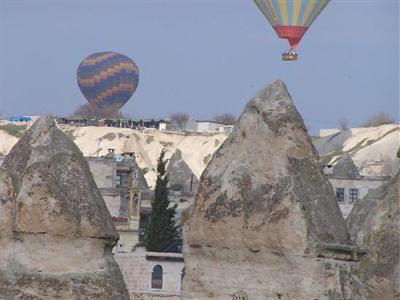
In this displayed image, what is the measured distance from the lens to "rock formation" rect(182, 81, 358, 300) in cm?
858

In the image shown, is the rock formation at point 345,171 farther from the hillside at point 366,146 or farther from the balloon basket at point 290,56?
the hillside at point 366,146

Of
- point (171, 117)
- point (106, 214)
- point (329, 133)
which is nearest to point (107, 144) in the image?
point (329, 133)

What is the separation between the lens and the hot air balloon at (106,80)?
91250 millimetres

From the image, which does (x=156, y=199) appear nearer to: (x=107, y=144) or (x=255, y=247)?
(x=255, y=247)

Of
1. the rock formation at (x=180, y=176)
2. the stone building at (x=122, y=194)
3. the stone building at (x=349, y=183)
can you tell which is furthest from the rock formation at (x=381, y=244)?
the rock formation at (x=180, y=176)

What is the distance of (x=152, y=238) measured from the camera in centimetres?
4156

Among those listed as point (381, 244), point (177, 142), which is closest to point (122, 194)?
point (381, 244)

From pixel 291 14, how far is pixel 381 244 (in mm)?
59568

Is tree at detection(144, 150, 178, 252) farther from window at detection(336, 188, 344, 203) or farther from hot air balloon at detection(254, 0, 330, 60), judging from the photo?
hot air balloon at detection(254, 0, 330, 60)

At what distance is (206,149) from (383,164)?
2957 centimetres

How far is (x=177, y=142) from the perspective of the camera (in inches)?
4675

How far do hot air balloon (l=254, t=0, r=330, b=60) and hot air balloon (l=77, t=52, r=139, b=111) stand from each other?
18926 mm

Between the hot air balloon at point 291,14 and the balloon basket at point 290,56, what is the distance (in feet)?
6.41

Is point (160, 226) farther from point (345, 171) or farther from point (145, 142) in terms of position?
point (145, 142)
